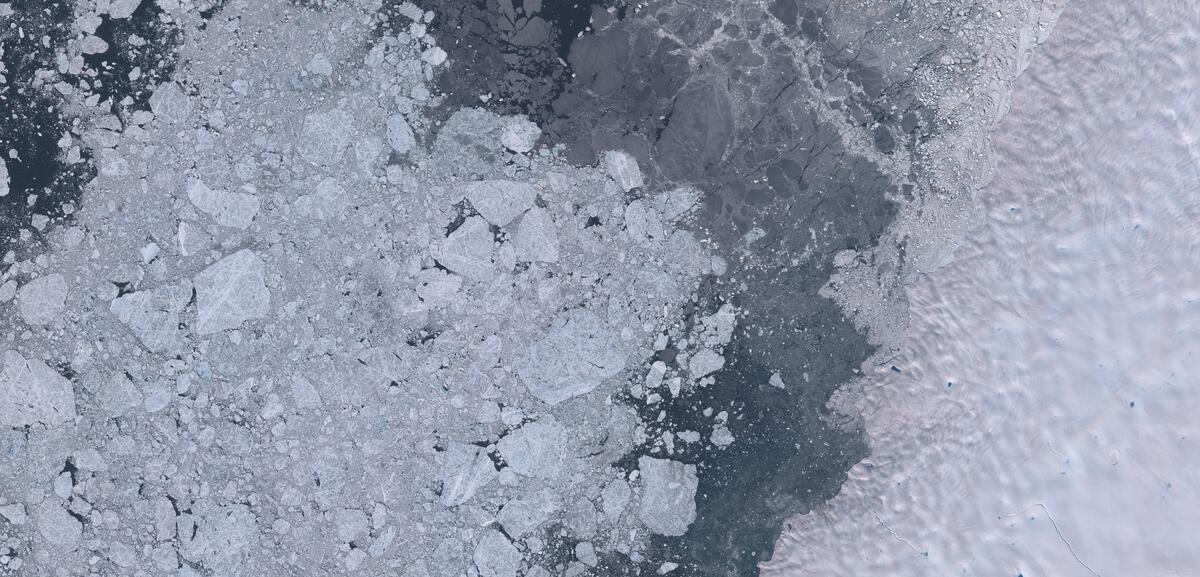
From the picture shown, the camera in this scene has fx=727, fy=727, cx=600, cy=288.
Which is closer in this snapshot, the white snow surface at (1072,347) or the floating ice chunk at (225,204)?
the floating ice chunk at (225,204)

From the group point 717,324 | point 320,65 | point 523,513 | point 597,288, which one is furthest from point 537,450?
point 320,65

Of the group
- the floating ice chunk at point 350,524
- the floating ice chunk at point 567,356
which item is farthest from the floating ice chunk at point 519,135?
the floating ice chunk at point 350,524

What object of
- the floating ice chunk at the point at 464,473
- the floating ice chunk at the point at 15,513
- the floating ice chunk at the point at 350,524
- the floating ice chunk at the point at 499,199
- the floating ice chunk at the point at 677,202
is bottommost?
the floating ice chunk at the point at 15,513

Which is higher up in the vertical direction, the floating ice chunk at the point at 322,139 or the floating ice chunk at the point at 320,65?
the floating ice chunk at the point at 320,65

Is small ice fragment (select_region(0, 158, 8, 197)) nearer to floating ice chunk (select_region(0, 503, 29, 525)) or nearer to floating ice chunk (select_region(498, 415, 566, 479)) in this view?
floating ice chunk (select_region(0, 503, 29, 525))

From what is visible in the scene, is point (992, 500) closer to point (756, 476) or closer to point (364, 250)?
point (756, 476)

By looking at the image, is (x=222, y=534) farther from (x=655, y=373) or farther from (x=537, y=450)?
(x=655, y=373)

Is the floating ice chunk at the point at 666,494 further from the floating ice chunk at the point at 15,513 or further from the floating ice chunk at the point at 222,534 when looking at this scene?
the floating ice chunk at the point at 15,513

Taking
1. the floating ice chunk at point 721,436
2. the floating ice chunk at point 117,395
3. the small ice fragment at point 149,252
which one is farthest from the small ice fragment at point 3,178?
the floating ice chunk at point 721,436
